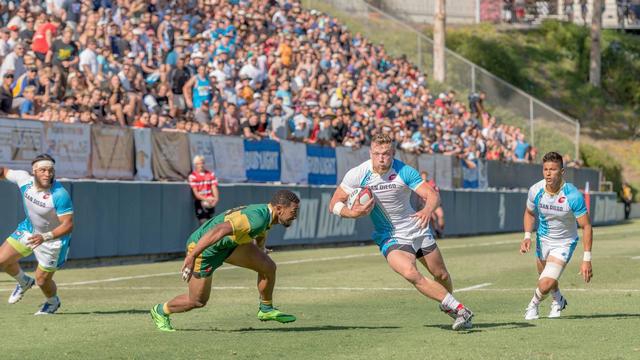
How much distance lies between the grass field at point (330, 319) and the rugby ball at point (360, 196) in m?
1.29

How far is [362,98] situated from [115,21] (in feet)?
33.8

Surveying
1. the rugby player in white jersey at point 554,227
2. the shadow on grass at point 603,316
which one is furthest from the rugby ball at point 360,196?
the shadow on grass at point 603,316

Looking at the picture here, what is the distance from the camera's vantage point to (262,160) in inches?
1145

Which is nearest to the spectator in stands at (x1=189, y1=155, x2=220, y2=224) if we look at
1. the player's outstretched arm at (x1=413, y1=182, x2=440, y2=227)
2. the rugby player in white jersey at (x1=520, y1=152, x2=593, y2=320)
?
the rugby player in white jersey at (x1=520, y1=152, x2=593, y2=320)

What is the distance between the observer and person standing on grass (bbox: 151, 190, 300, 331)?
1205 centimetres

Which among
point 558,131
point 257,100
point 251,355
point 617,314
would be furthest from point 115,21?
point 558,131

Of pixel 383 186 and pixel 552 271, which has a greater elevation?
pixel 383 186

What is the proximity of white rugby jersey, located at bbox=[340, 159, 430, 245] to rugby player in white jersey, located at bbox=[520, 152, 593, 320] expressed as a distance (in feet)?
5.64

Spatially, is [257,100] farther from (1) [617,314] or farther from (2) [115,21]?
(1) [617,314]

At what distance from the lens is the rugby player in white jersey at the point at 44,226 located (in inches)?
571

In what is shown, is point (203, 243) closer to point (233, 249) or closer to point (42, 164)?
point (233, 249)

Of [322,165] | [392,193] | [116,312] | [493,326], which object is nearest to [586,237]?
[493,326]

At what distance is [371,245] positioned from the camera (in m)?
33.6

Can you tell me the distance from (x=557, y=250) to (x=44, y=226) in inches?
232
